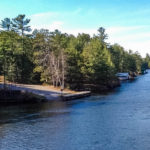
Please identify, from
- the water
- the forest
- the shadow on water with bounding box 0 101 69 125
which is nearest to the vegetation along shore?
the forest

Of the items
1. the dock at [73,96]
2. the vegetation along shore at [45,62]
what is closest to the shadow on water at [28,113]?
the dock at [73,96]

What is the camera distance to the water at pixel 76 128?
916 inches

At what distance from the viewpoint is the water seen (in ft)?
76.3

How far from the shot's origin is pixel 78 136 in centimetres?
2589

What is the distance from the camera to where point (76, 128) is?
1147 inches

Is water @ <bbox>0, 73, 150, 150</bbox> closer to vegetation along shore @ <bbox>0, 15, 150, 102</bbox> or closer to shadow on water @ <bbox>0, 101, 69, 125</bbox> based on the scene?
shadow on water @ <bbox>0, 101, 69, 125</bbox>

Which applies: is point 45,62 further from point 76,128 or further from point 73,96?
point 76,128

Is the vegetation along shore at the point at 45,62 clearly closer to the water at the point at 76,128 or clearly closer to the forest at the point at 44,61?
the forest at the point at 44,61

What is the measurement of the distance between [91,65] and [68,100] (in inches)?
903

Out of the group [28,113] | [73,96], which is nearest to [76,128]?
[28,113]

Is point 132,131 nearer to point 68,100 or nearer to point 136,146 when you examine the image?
point 136,146

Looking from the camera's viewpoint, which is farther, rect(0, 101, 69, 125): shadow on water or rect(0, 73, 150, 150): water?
rect(0, 101, 69, 125): shadow on water

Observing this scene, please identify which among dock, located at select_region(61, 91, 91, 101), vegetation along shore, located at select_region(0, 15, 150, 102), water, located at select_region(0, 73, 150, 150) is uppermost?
vegetation along shore, located at select_region(0, 15, 150, 102)

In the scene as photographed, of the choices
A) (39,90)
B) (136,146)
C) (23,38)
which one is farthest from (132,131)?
(23,38)
